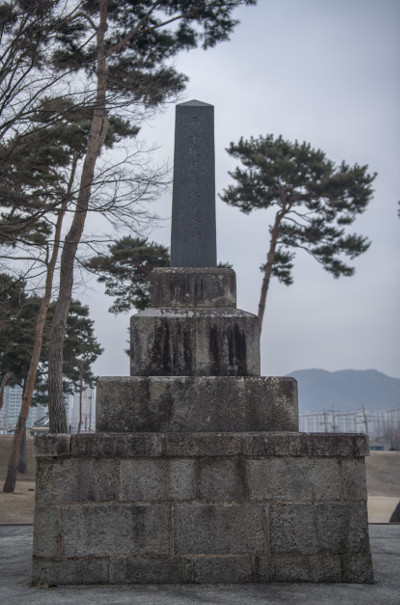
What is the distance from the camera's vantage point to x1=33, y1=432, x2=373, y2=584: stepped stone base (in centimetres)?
339

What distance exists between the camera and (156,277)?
4.61m

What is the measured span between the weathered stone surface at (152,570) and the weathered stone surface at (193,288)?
1.92 meters

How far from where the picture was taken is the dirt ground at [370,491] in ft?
43.3

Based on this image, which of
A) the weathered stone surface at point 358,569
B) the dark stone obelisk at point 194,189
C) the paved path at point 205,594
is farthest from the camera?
the dark stone obelisk at point 194,189

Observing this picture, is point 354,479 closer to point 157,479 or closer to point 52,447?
point 157,479

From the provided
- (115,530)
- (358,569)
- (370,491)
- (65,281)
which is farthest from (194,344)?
(370,491)

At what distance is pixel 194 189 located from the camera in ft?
16.3

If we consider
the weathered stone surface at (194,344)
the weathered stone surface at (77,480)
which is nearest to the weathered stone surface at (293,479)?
the weathered stone surface at (194,344)

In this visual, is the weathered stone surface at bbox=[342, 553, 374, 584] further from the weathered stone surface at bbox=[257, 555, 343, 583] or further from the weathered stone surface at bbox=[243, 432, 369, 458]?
the weathered stone surface at bbox=[243, 432, 369, 458]

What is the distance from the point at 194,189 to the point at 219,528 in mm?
2893

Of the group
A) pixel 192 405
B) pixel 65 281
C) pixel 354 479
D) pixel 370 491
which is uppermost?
pixel 65 281

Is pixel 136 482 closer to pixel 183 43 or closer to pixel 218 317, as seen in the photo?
pixel 218 317

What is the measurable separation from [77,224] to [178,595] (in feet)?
31.6

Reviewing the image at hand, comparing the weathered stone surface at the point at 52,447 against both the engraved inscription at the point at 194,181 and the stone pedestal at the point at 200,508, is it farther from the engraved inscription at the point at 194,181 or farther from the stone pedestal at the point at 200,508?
the engraved inscription at the point at 194,181
